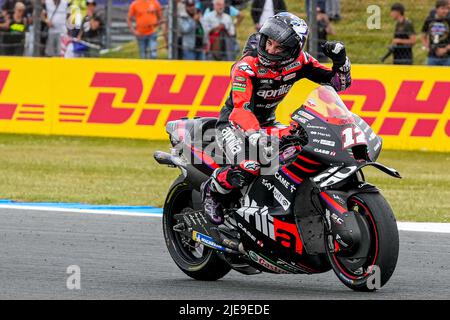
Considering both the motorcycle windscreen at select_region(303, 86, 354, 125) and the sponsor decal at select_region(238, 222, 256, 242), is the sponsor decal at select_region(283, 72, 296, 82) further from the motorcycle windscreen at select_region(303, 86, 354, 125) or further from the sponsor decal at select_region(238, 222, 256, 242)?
the sponsor decal at select_region(238, 222, 256, 242)

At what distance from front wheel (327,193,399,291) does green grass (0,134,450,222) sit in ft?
13.8

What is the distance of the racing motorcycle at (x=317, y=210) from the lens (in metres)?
6.55

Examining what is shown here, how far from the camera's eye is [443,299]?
667cm

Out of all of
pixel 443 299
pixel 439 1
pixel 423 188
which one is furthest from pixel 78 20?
pixel 443 299

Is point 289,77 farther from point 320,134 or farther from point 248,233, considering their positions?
point 248,233

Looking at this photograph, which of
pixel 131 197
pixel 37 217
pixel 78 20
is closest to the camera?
pixel 37 217

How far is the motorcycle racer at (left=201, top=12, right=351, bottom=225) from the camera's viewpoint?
7.02 m

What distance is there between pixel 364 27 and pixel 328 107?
980 centimetres

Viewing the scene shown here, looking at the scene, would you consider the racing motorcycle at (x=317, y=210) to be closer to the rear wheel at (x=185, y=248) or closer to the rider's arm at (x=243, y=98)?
the rear wheel at (x=185, y=248)

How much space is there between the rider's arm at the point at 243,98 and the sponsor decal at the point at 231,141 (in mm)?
155

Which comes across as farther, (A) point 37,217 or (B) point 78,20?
(B) point 78,20

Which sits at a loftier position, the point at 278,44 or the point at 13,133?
the point at 278,44
